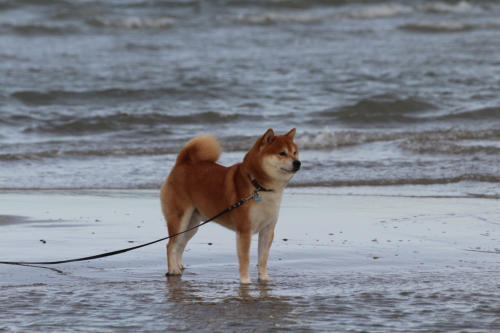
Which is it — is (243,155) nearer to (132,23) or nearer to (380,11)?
(132,23)

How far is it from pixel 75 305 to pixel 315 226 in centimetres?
301

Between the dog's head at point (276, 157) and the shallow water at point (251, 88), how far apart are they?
4.43 metres

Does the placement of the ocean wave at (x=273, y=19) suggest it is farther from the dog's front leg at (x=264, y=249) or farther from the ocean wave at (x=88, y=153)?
the dog's front leg at (x=264, y=249)

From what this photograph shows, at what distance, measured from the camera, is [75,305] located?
173 inches

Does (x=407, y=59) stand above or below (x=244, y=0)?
below

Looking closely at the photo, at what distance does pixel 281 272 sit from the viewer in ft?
17.7

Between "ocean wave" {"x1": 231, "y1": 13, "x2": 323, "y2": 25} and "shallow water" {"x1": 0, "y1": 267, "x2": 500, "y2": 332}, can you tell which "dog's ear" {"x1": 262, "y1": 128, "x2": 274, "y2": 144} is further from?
"ocean wave" {"x1": 231, "y1": 13, "x2": 323, "y2": 25}

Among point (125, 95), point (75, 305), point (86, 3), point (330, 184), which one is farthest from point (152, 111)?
point (86, 3)

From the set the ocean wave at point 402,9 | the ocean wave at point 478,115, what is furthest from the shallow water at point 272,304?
the ocean wave at point 402,9

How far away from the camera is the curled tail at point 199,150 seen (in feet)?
17.7

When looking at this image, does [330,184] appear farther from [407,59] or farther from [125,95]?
[407,59]

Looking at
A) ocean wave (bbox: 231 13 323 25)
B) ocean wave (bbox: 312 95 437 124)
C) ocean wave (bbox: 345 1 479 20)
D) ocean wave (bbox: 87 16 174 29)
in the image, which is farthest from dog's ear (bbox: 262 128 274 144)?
ocean wave (bbox: 345 1 479 20)

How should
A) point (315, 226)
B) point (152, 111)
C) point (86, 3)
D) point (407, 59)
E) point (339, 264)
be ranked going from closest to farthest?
point (339, 264) → point (315, 226) → point (152, 111) → point (407, 59) → point (86, 3)

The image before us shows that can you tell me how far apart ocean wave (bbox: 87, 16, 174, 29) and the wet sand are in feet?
69.8
